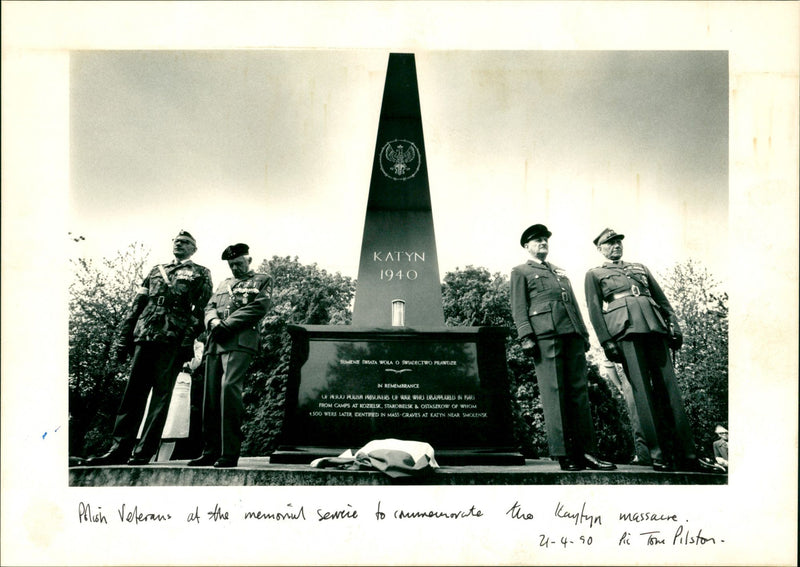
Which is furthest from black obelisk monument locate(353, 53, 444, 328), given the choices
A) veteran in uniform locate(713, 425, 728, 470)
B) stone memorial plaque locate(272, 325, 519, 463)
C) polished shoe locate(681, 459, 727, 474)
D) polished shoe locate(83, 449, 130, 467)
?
veteran in uniform locate(713, 425, 728, 470)

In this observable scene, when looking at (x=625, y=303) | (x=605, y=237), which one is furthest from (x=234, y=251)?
(x=625, y=303)

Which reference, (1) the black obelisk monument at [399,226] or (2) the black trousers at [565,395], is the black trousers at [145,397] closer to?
(1) the black obelisk monument at [399,226]

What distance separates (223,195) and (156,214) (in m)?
0.55

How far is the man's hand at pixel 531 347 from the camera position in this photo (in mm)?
5457

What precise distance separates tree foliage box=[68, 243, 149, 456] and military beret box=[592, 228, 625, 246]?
11.7 ft

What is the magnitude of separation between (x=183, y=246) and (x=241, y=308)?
708mm

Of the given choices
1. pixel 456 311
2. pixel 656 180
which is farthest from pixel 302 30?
pixel 656 180

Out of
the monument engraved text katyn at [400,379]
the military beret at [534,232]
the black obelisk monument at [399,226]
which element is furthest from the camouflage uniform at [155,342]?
the military beret at [534,232]

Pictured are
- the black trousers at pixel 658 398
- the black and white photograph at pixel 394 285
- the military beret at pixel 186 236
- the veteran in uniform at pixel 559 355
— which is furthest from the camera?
the military beret at pixel 186 236

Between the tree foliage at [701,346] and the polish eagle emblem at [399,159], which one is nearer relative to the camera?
the tree foliage at [701,346]

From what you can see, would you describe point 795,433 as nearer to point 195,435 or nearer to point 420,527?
point 420,527

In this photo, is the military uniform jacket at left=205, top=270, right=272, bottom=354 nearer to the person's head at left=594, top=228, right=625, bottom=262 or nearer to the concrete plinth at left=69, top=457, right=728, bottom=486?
the concrete plinth at left=69, top=457, right=728, bottom=486

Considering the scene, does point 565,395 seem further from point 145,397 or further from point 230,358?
point 145,397

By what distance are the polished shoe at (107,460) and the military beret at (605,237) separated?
3.99 m
